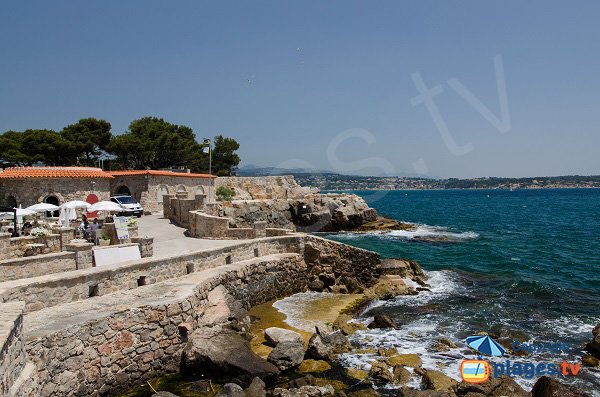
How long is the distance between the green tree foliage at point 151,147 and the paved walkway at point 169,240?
22.3m

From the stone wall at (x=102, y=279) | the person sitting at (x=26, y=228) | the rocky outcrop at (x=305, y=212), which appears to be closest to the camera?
the stone wall at (x=102, y=279)

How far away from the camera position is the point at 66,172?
95.4 ft

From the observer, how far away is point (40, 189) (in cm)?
2784

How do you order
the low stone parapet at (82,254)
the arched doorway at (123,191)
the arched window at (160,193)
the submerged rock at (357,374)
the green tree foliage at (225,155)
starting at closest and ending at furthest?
1. the submerged rock at (357,374)
2. the low stone parapet at (82,254)
3. the arched doorway at (123,191)
4. the arched window at (160,193)
5. the green tree foliage at (225,155)

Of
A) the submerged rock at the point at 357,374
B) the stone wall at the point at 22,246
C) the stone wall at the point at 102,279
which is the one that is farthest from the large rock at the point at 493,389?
the stone wall at the point at 22,246

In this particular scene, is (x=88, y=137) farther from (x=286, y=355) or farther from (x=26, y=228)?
(x=286, y=355)

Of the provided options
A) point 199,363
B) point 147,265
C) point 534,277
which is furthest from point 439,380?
point 534,277

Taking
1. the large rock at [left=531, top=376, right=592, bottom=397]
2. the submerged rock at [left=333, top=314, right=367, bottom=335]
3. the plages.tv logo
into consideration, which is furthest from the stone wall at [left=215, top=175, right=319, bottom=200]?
the large rock at [left=531, top=376, right=592, bottom=397]

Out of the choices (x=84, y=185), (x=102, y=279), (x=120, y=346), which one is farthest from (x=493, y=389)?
(x=84, y=185)

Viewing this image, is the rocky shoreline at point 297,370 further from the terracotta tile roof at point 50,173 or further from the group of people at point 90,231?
the terracotta tile roof at point 50,173

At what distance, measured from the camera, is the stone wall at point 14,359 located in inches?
277

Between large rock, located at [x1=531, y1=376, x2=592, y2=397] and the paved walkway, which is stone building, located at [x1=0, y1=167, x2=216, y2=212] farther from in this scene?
large rock, located at [x1=531, y1=376, x2=592, y2=397]

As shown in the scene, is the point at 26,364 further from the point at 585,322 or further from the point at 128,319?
the point at 585,322

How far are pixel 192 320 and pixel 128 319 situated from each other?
6.37 feet
